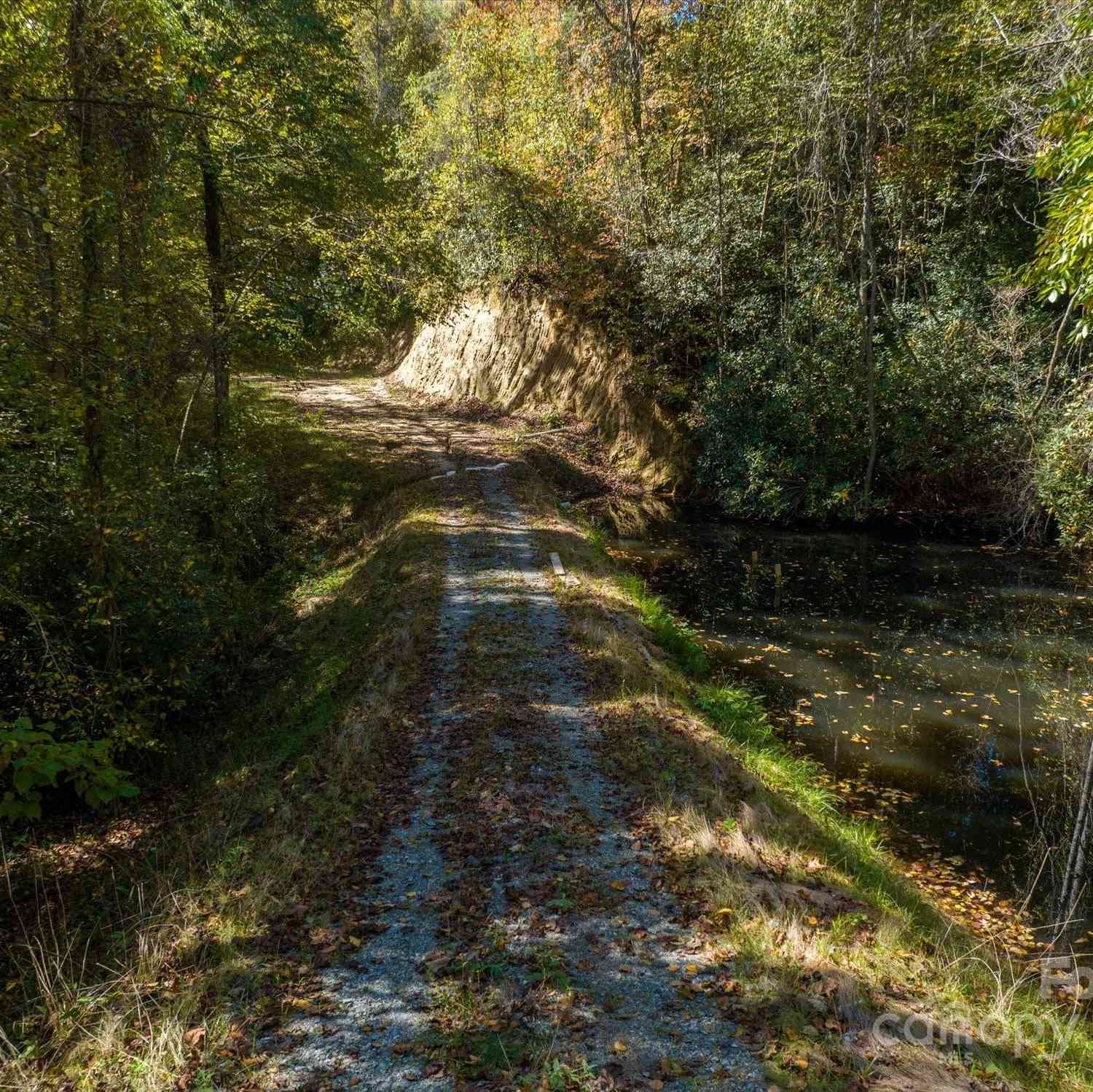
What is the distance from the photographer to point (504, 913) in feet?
16.8

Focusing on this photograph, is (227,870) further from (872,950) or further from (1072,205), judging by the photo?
(1072,205)

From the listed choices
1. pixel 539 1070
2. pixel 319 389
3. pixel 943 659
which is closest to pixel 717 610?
pixel 943 659

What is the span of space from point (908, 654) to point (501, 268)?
74.8ft

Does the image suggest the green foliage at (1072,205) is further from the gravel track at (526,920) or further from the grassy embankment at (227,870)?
the grassy embankment at (227,870)

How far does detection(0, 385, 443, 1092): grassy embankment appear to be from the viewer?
13.4 ft

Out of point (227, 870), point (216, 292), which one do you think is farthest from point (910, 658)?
point (216, 292)

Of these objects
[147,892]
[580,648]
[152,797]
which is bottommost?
[152,797]

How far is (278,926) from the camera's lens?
5020 millimetres

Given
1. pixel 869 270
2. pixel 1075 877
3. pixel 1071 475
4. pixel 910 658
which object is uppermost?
pixel 869 270

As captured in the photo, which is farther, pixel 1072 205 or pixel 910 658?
pixel 910 658

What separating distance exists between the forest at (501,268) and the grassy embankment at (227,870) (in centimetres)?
65

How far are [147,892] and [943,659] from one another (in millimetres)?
11956

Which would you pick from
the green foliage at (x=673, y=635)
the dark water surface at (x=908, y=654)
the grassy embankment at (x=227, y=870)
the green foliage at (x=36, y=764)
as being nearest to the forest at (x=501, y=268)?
the green foliage at (x=36, y=764)

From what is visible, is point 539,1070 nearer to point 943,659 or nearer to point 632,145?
point 943,659
